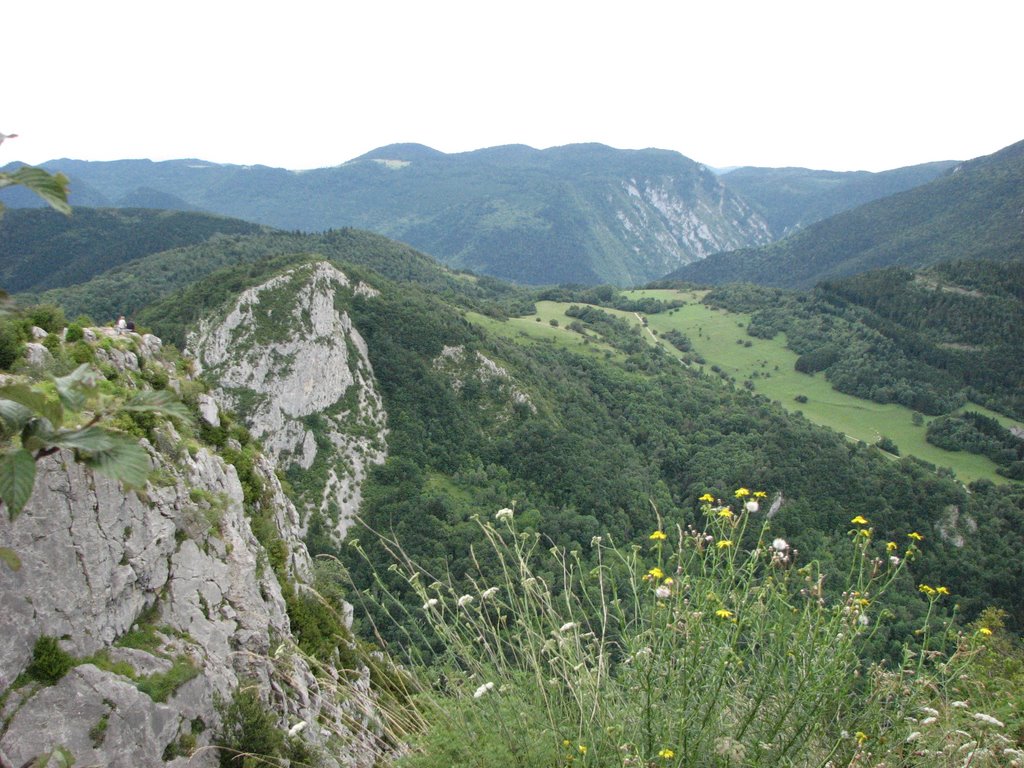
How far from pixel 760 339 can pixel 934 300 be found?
1330 inches

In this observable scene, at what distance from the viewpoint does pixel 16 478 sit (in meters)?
1.87

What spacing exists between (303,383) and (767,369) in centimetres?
8537

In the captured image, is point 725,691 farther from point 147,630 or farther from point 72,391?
point 147,630

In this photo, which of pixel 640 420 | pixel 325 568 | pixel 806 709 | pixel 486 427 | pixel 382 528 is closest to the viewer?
pixel 806 709

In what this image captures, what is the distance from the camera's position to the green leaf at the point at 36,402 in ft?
6.26

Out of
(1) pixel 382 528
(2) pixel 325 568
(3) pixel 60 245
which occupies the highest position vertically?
(3) pixel 60 245

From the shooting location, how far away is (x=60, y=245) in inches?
7534

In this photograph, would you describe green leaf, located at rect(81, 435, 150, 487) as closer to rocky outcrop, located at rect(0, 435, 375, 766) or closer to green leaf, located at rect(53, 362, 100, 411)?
green leaf, located at rect(53, 362, 100, 411)

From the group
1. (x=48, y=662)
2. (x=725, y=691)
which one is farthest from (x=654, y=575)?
(x=48, y=662)

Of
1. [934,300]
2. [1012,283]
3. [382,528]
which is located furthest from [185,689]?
[1012,283]

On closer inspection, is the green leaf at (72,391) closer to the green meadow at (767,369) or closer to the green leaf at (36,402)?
the green leaf at (36,402)

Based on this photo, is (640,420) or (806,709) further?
(640,420)

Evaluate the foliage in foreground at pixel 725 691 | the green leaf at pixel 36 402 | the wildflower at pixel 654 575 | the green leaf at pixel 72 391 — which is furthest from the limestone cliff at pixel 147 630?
the green leaf at pixel 72 391

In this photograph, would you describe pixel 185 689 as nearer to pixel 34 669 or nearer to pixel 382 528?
pixel 34 669
